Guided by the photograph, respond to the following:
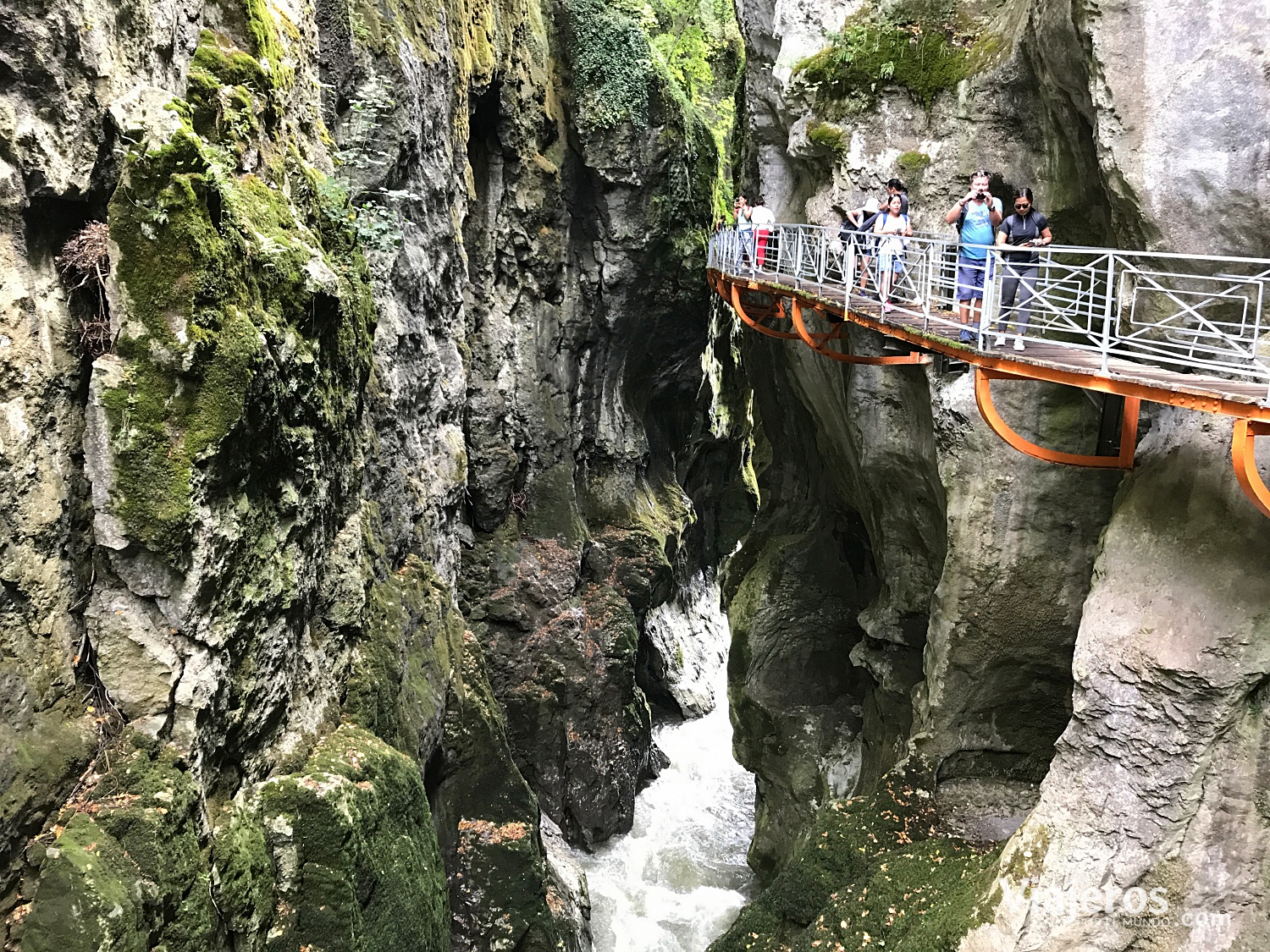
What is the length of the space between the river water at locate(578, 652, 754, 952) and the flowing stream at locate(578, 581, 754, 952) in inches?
0.8

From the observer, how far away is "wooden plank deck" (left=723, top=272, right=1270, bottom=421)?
22.0 feet

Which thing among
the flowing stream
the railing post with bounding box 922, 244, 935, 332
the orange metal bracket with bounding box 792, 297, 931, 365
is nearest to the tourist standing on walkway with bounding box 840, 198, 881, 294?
the orange metal bracket with bounding box 792, 297, 931, 365

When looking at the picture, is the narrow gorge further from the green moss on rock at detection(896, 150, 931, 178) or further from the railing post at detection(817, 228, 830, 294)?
the railing post at detection(817, 228, 830, 294)

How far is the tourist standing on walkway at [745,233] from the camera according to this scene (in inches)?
650

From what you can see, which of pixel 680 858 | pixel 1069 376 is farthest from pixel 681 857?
pixel 1069 376

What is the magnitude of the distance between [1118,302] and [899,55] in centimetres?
728

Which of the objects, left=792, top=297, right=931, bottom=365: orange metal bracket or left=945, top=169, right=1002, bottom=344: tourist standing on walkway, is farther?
left=792, top=297, right=931, bottom=365: orange metal bracket

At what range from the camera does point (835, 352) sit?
13.8 metres

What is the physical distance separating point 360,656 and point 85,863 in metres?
4.64

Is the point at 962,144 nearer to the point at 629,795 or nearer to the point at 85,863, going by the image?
the point at 85,863

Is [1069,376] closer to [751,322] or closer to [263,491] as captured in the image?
[263,491]

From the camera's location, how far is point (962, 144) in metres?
13.6

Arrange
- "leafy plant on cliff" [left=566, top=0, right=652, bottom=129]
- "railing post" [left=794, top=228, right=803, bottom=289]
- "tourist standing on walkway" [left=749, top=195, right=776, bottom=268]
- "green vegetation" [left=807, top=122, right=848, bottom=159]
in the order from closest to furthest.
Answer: "railing post" [left=794, top=228, right=803, bottom=289], "green vegetation" [left=807, top=122, right=848, bottom=159], "tourist standing on walkway" [left=749, top=195, right=776, bottom=268], "leafy plant on cliff" [left=566, top=0, right=652, bottom=129]

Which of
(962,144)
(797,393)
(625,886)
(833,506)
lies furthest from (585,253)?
(625,886)
